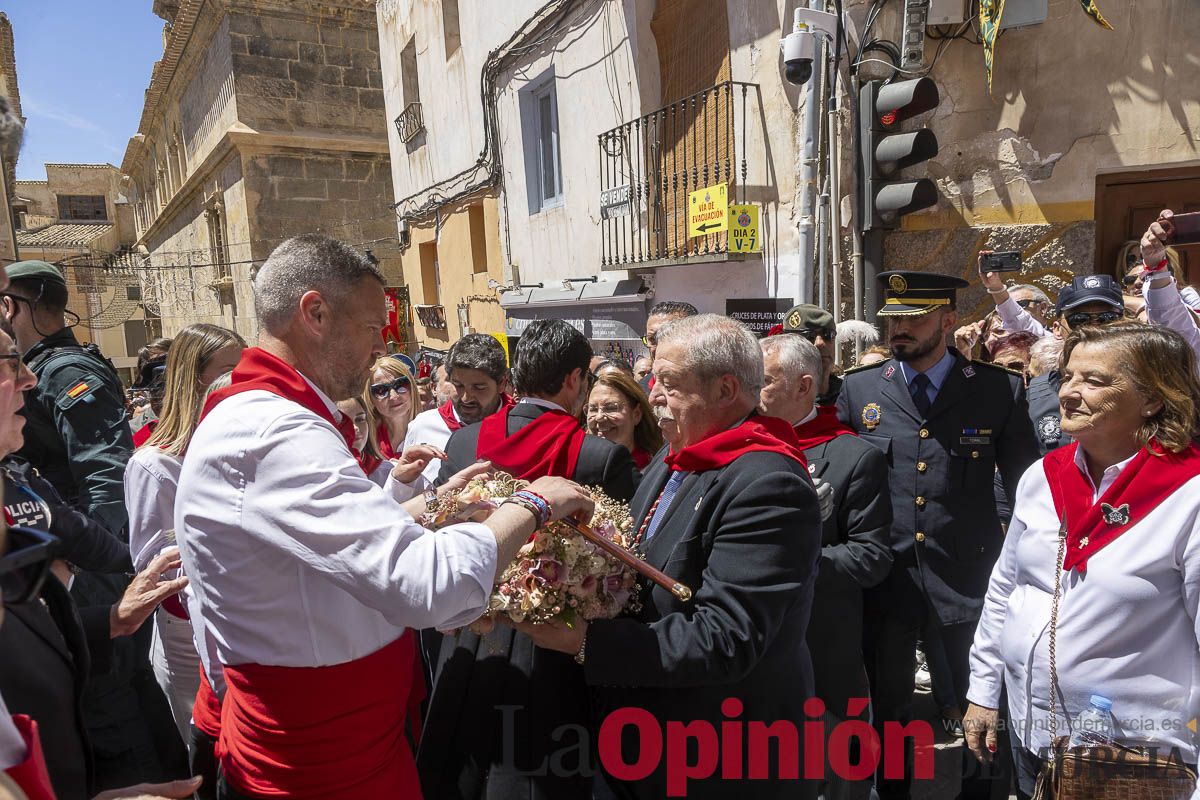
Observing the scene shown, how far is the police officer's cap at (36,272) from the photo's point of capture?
3373 millimetres

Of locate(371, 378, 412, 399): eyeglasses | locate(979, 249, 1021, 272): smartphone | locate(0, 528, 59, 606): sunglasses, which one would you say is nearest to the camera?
locate(0, 528, 59, 606): sunglasses

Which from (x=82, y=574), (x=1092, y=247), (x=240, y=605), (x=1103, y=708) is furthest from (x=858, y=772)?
(x=1092, y=247)

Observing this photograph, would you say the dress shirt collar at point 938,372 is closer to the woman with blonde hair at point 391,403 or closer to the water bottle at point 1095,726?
the water bottle at point 1095,726

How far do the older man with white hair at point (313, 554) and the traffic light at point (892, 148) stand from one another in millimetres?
4522

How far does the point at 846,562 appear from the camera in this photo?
9.41ft

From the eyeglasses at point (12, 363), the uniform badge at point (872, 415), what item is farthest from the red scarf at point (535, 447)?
the uniform badge at point (872, 415)

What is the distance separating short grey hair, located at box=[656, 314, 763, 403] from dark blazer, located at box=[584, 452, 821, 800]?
0.26 m

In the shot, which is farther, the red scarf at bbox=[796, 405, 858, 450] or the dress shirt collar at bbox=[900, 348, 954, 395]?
the dress shirt collar at bbox=[900, 348, 954, 395]

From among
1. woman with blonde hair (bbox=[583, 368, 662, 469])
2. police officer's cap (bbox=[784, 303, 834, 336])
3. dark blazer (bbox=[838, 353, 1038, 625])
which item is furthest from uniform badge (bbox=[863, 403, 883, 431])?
woman with blonde hair (bbox=[583, 368, 662, 469])

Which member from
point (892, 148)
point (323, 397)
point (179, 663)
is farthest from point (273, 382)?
point (892, 148)

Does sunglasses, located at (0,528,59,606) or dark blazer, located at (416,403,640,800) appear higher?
sunglasses, located at (0,528,59,606)

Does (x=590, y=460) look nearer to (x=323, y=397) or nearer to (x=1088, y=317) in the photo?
(x=323, y=397)

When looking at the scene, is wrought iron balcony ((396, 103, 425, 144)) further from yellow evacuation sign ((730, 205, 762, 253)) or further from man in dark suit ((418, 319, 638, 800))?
man in dark suit ((418, 319, 638, 800))

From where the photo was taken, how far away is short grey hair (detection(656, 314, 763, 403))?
202 cm
